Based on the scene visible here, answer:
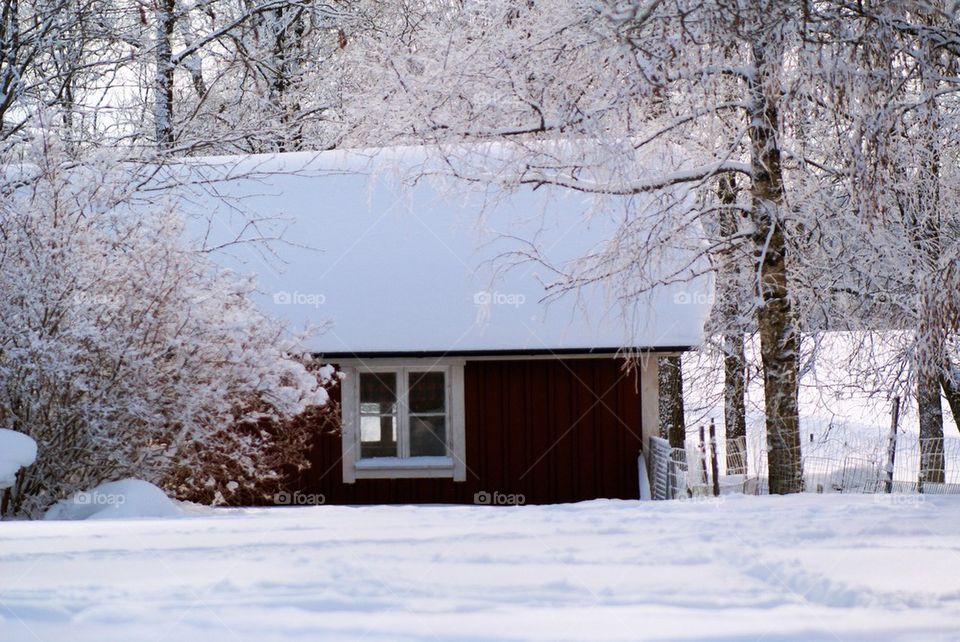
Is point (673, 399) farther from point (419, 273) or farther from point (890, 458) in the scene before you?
point (419, 273)

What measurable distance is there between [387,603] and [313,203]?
39.1 feet

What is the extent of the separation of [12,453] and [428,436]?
6.64 metres

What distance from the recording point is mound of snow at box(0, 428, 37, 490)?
6.93 meters

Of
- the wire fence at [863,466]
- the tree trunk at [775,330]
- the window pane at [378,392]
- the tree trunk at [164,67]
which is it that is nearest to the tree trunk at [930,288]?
the wire fence at [863,466]

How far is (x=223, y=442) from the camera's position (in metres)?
9.48

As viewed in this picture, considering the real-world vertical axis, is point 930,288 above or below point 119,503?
above

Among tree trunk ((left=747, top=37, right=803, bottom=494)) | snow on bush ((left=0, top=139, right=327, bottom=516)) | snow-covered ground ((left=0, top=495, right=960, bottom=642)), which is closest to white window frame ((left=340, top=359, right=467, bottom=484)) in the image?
snow on bush ((left=0, top=139, right=327, bottom=516))

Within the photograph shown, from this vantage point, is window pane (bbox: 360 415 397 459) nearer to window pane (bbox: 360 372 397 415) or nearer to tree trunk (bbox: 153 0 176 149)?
window pane (bbox: 360 372 397 415)

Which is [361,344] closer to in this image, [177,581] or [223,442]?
[223,442]

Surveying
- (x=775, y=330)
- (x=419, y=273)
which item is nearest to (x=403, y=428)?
(x=419, y=273)

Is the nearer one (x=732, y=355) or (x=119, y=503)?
(x=119, y=503)

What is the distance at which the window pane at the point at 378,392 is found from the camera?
13.1 meters

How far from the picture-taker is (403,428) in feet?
42.9

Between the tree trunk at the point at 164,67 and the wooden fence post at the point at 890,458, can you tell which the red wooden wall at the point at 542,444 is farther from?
the tree trunk at the point at 164,67
